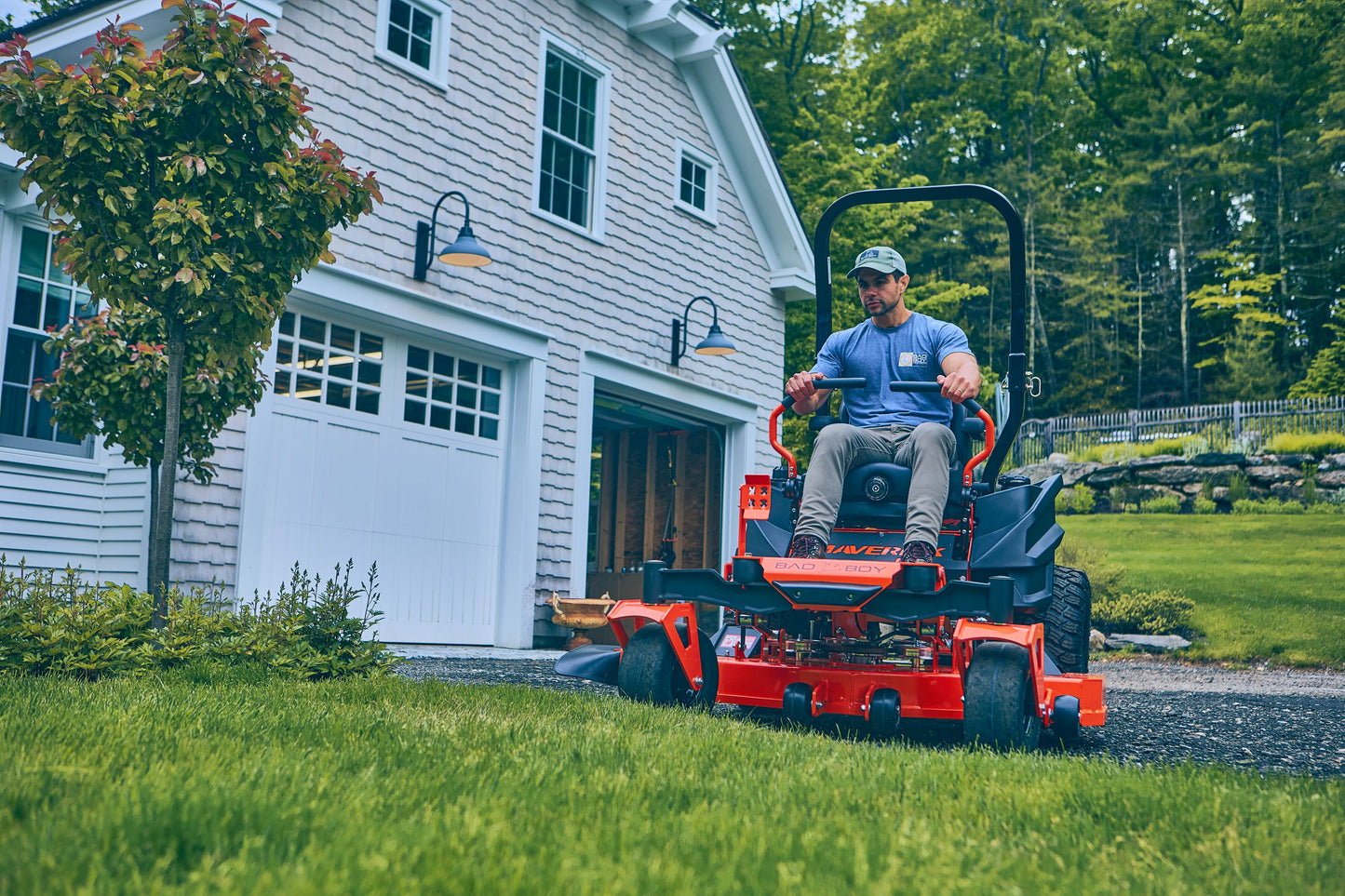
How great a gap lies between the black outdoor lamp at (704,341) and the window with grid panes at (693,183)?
108 cm

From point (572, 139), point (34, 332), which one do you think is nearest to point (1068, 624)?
point (34, 332)

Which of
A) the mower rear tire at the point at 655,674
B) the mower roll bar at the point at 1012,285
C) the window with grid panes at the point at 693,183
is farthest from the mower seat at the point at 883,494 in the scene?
the window with grid panes at the point at 693,183

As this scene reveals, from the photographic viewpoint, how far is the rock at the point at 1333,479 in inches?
720

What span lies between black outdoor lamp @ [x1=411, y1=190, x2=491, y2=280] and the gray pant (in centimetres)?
430

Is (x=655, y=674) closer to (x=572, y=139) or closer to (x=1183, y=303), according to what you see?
(x=572, y=139)

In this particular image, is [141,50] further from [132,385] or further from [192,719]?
[192,719]

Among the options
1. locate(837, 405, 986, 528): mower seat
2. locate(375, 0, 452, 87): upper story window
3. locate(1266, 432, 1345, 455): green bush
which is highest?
locate(375, 0, 452, 87): upper story window

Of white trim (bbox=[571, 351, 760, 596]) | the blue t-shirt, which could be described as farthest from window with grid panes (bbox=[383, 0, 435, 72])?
the blue t-shirt

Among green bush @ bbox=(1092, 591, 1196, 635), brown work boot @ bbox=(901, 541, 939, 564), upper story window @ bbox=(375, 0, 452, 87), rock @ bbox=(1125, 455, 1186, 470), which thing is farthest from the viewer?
rock @ bbox=(1125, 455, 1186, 470)

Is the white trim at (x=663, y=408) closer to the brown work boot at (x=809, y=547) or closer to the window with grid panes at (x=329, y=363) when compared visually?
the window with grid panes at (x=329, y=363)

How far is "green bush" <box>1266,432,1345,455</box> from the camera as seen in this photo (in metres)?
18.9

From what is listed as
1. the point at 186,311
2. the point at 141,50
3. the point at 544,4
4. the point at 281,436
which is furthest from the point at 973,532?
the point at 544,4

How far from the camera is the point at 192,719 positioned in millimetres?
3336

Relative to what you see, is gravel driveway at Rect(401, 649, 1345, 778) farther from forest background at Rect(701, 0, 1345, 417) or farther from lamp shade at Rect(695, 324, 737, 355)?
forest background at Rect(701, 0, 1345, 417)
